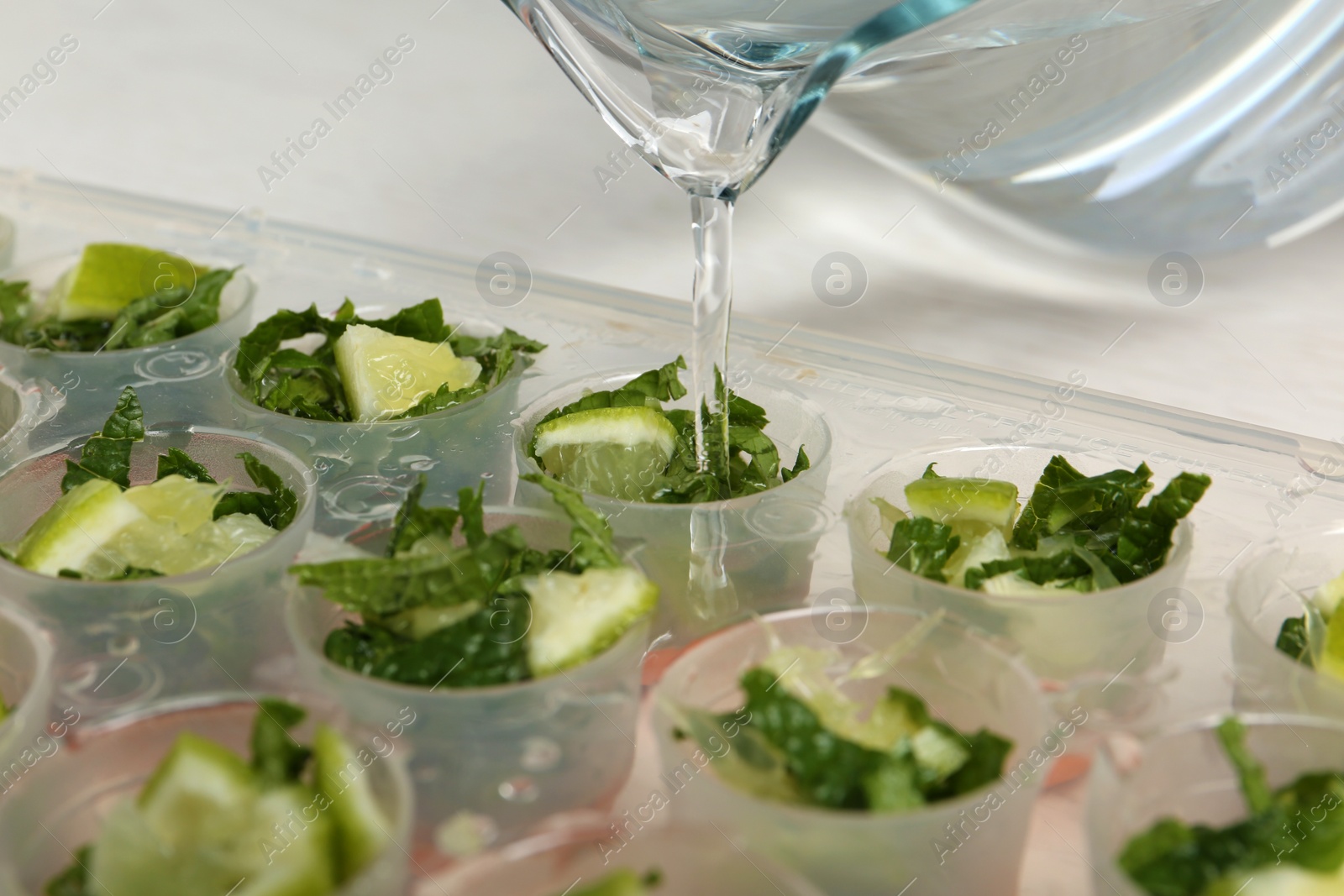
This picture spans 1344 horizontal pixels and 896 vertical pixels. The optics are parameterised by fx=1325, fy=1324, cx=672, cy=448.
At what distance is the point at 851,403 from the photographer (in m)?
1.09

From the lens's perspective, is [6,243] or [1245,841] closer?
[1245,841]

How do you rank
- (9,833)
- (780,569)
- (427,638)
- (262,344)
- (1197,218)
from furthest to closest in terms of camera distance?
(1197,218)
(262,344)
(780,569)
(427,638)
(9,833)

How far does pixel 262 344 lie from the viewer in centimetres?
111

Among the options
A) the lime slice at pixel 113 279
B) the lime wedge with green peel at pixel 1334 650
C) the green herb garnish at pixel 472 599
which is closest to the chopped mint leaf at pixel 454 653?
the green herb garnish at pixel 472 599

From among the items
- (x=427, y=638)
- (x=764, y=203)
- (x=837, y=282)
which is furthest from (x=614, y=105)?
(x=764, y=203)

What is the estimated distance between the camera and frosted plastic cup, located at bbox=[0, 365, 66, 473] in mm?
1000

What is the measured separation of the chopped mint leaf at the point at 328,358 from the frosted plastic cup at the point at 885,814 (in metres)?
0.39

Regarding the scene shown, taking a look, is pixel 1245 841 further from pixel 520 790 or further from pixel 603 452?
pixel 603 452

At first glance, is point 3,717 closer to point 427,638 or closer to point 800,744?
point 427,638

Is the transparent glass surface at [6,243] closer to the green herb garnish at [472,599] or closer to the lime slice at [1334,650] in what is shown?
the green herb garnish at [472,599]

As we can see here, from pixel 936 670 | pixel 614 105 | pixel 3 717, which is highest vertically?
pixel 614 105

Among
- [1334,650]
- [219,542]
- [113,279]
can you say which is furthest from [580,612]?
[113,279]

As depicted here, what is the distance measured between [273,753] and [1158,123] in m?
1.50

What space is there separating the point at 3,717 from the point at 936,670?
0.50 meters
